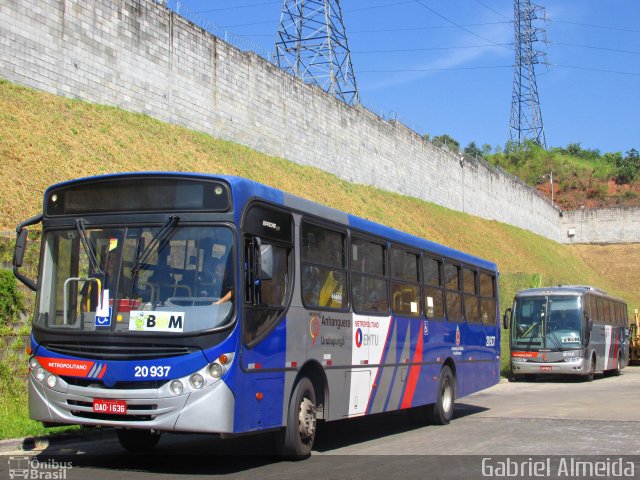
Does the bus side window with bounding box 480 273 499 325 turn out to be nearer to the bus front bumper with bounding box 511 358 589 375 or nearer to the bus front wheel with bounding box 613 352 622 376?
the bus front bumper with bounding box 511 358 589 375

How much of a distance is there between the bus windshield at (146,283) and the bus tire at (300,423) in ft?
5.16

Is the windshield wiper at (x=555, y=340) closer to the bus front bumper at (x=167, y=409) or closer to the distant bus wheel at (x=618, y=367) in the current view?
the distant bus wheel at (x=618, y=367)

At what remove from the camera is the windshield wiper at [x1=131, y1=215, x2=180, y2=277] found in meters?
8.22

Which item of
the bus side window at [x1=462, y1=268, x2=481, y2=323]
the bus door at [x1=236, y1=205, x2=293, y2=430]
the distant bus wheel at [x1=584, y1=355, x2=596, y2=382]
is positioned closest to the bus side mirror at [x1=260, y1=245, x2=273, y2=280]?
the bus door at [x1=236, y1=205, x2=293, y2=430]

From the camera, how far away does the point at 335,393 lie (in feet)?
33.1

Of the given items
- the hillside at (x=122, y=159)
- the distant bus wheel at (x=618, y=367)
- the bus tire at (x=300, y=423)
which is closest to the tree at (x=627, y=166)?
the hillside at (x=122, y=159)

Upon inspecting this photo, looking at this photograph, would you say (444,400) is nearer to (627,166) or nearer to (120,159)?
(120,159)

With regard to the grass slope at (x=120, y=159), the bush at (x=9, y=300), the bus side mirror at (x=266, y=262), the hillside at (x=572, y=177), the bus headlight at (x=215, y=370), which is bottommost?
the bus headlight at (x=215, y=370)

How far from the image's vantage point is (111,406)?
26.2 ft

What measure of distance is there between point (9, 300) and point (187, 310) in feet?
17.2

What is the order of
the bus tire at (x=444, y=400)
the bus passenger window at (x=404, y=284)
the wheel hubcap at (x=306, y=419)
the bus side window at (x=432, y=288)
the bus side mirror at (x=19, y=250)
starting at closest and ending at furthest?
the bus side mirror at (x=19, y=250) → the wheel hubcap at (x=306, y=419) → the bus passenger window at (x=404, y=284) → the bus side window at (x=432, y=288) → the bus tire at (x=444, y=400)

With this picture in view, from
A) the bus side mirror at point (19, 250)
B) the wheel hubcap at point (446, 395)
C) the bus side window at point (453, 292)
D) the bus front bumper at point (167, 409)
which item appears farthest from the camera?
the bus side window at point (453, 292)

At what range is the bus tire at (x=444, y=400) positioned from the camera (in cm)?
1368

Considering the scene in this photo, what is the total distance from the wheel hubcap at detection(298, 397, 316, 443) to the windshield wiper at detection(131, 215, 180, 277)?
2405mm
